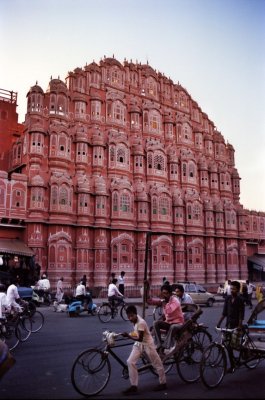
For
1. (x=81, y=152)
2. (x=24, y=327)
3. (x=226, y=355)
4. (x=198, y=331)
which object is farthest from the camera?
(x=81, y=152)

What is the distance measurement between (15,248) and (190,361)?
2275 centimetres

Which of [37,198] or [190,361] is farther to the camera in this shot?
[37,198]

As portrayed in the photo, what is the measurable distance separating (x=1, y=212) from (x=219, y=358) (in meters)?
25.5

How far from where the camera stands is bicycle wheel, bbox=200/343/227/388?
643 centimetres

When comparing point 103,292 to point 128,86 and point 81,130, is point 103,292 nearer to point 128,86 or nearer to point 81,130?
point 81,130

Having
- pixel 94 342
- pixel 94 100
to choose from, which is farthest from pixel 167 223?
pixel 94 342

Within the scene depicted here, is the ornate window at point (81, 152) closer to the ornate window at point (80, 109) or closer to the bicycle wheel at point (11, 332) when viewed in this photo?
the ornate window at point (80, 109)

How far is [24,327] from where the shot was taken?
11.9 meters

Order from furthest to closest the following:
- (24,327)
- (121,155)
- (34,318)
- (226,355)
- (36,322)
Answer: (121,155)
(36,322)
(34,318)
(24,327)
(226,355)

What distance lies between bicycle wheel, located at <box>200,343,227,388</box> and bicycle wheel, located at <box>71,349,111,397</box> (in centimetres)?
166

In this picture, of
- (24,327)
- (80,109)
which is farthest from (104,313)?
(80,109)

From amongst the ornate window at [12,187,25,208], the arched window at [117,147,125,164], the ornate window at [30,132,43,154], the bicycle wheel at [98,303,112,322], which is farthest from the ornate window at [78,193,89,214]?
the bicycle wheel at [98,303,112,322]

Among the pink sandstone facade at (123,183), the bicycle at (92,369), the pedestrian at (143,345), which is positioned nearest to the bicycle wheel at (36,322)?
the bicycle at (92,369)

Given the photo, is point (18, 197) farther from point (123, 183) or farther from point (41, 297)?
point (41, 297)
